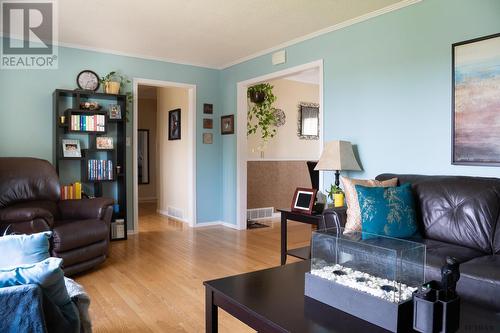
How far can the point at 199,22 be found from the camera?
3836mm

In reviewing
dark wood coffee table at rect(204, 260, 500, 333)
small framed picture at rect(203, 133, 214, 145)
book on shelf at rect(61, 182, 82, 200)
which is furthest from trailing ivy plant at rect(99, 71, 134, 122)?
dark wood coffee table at rect(204, 260, 500, 333)

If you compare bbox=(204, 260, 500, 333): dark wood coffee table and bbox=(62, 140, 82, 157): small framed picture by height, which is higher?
bbox=(62, 140, 82, 157): small framed picture

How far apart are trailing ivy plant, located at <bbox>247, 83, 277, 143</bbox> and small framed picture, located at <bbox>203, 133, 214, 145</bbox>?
0.63m

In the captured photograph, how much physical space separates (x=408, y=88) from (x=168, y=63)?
343cm

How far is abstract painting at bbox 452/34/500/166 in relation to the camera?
2707mm

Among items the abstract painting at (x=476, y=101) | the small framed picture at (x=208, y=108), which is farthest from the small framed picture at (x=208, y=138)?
the abstract painting at (x=476, y=101)

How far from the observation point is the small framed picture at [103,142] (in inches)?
181

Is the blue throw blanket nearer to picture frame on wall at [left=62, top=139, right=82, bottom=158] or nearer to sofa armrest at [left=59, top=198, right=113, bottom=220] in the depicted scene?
sofa armrest at [left=59, top=198, right=113, bottom=220]

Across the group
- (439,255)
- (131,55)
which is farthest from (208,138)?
(439,255)

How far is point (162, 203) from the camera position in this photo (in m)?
6.95

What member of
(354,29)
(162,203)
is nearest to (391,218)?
(354,29)

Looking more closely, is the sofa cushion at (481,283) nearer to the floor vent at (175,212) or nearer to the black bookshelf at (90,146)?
the black bookshelf at (90,146)

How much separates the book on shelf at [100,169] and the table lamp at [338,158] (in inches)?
106

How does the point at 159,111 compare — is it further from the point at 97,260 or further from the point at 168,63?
the point at 97,260
